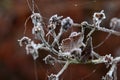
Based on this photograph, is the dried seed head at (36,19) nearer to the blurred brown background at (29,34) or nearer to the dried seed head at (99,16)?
the dried seed head at (99,16)

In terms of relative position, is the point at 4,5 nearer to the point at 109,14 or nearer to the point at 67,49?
the point at 109,14

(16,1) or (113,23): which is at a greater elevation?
(16,1)

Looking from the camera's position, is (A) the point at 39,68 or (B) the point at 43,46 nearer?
(B) the point at 43,46

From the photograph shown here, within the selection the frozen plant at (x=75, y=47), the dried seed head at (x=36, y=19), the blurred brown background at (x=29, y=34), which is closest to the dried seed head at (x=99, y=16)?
the frozen plant at (x=75, y=47)

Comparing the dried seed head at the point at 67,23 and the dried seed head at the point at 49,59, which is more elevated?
the dried seed head at the point at 67,23

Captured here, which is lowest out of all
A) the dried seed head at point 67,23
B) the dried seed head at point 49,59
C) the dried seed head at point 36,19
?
the dried seed head at point 49,59

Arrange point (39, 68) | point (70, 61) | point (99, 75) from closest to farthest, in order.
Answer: point (70, 61), point (99, 75), point (39, 68)

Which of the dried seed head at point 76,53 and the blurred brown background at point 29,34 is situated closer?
the dried seed head at point 76,53

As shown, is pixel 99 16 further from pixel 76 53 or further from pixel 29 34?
pixel 29 34

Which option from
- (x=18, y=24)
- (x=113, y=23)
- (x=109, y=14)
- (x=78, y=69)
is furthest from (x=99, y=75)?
(x=113, y=23)
